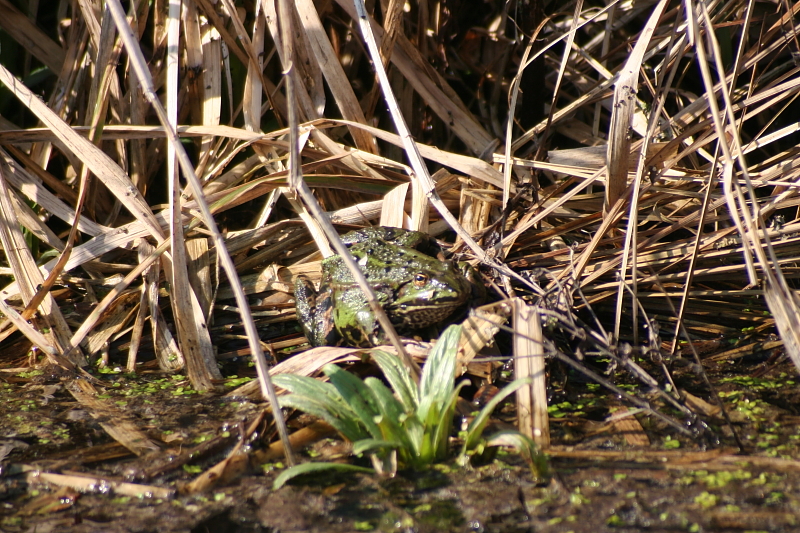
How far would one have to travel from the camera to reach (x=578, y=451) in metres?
2.36

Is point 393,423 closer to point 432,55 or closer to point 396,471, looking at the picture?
point 396,471

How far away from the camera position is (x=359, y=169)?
3.86m

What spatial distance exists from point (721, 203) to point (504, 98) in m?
1.86

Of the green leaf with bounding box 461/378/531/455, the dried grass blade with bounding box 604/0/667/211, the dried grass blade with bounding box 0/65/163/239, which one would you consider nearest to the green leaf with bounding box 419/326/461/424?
the green leaf with bounding box 461/378/531/455

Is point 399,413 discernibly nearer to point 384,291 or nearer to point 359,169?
point 384,291

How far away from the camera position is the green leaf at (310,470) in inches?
83.0

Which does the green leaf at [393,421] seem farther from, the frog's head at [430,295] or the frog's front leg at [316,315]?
the frog's front leg at [316,315]

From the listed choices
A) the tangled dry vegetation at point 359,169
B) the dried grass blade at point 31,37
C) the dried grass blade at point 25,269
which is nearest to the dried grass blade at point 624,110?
the tangled dry vegetation at point 359,169

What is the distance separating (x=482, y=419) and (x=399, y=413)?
287mm

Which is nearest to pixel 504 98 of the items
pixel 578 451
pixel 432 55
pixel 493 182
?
pixel 432 55

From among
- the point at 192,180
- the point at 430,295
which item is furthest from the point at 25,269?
the point at 430,295

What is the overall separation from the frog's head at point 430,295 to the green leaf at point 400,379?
0.53 metres

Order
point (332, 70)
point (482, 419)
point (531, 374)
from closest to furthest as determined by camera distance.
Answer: point (482, 419) → point (531, 374) → point (332, 70)

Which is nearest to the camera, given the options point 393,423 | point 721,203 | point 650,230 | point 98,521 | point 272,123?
point 98,521
